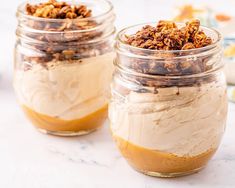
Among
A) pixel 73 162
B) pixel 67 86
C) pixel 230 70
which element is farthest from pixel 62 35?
pixel 230 70

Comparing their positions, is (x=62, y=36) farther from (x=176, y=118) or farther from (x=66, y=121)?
(x=176, y=118)

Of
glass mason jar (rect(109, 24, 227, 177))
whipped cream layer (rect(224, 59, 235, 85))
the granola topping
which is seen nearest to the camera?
glass mason jar (rect(109, 24, 227, 177))

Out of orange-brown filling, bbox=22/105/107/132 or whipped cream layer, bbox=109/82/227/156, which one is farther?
orange-brown filling, bbox=22/105/107/132

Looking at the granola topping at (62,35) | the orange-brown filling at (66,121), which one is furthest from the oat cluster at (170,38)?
the orange-brown filling at (66,121)

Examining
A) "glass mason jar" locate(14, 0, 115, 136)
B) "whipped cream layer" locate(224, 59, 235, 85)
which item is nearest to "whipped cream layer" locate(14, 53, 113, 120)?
"glass mason jar" locate(14, 0, 115, 136)

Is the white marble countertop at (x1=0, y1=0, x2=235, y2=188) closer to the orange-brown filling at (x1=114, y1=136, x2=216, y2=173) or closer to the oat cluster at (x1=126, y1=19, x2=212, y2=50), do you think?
the orange-brown filling at (x1=114, y1=136, x2=216, y2=173)

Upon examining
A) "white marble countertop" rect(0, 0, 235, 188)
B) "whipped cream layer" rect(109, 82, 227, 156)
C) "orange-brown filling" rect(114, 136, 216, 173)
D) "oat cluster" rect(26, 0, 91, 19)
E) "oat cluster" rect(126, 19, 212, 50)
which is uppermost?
"oat cluster" rect(126, 19, 212, 50)

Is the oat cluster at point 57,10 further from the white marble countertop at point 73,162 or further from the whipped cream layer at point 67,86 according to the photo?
the white marble countertop at point 73,162
